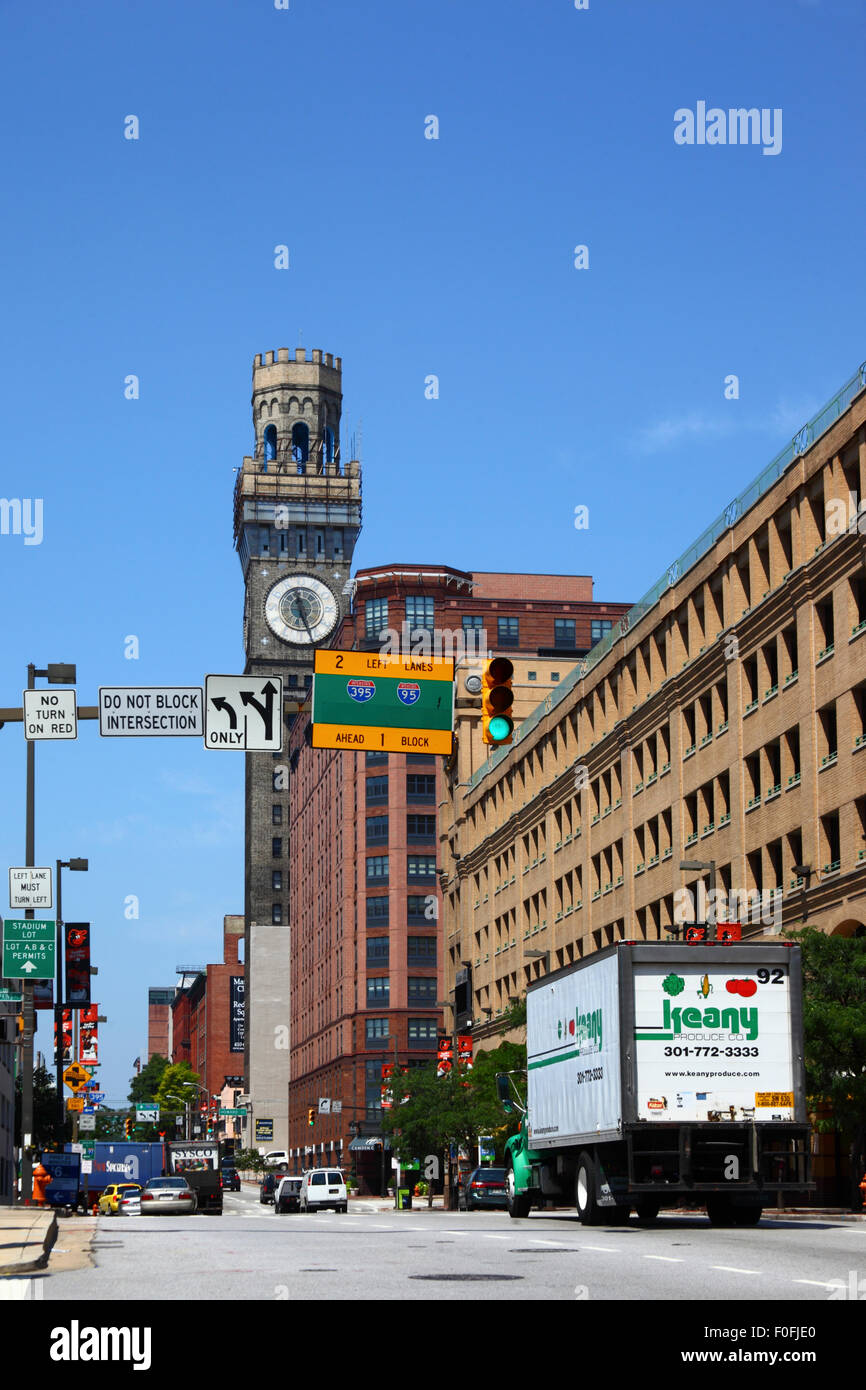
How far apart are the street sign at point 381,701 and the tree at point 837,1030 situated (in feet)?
52.8

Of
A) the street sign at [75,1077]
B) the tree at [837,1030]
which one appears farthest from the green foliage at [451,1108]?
the tree at [837,1030]

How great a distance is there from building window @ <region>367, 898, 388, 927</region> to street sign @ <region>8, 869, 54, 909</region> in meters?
110

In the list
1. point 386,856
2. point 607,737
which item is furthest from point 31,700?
point 386,856

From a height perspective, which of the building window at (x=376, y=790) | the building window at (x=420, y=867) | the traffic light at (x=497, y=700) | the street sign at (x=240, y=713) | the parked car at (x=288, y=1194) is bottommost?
the parked car at (x=288, y=1194)

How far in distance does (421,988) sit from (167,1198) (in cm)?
8037

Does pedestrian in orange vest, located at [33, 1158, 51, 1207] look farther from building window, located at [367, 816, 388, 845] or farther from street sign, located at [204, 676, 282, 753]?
building window, located at [367, 816, 388, 845]

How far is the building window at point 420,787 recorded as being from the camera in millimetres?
145000

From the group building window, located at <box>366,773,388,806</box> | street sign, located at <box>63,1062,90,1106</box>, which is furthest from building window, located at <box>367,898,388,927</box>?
street sign, located at <box>63,1062,90,1106</box>

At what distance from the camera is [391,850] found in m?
145

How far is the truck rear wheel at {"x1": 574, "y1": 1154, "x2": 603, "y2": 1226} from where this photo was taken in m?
31.8

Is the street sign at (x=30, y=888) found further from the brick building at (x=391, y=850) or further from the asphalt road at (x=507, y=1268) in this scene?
the brick building at (x=391, y=850)

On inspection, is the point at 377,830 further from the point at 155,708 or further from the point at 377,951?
the point at 155,708

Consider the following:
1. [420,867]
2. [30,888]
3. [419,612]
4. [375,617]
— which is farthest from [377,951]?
[30,888]
